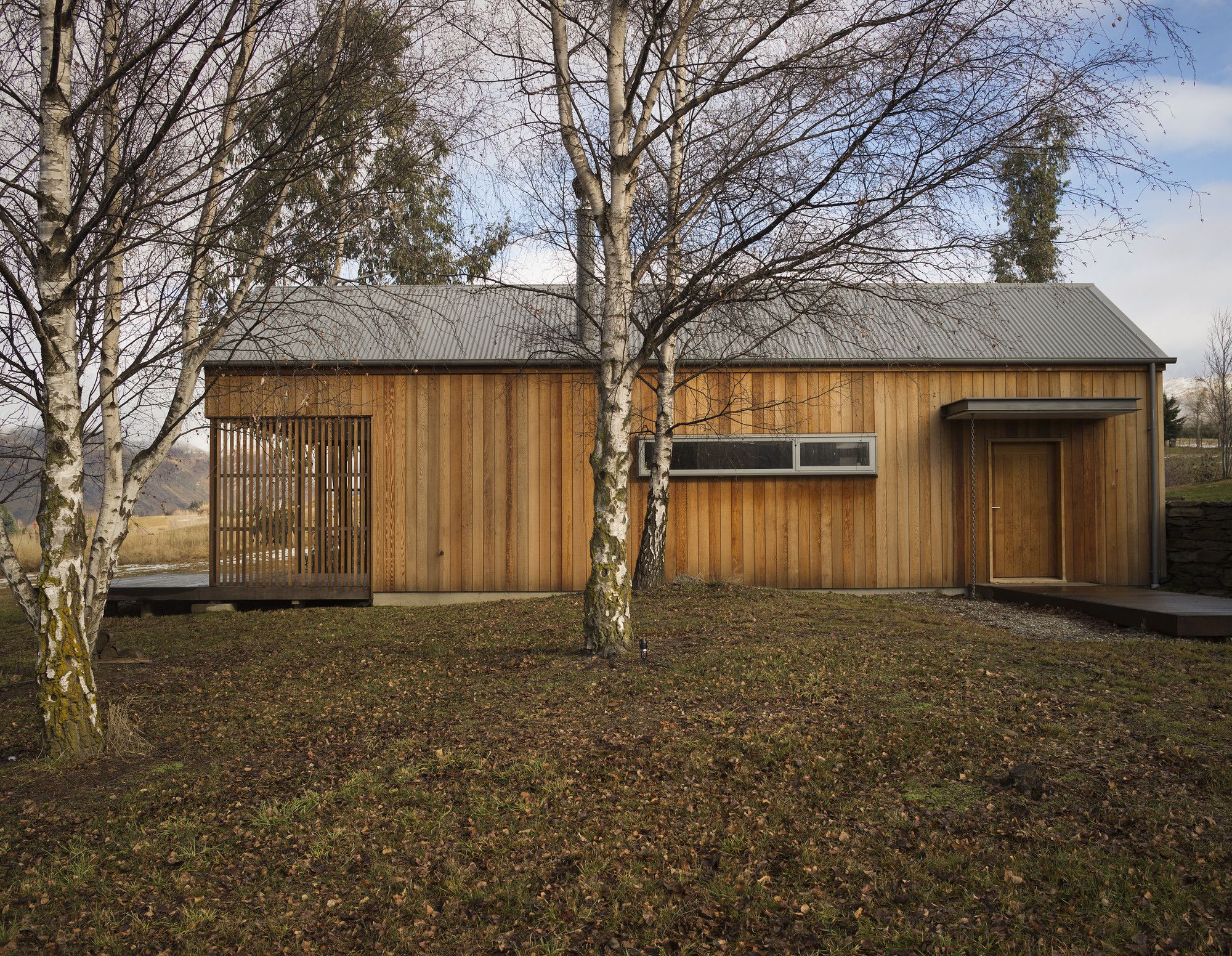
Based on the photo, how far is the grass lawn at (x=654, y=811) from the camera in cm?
301

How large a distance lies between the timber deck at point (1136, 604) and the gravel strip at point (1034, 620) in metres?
0.08

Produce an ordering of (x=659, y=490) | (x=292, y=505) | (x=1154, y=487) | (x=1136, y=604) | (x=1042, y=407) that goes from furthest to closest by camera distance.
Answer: (x=1154, y=487)
(x=292, y=505)
(x=1042, y=407)
(x=659, y=490)
(x=1136, y=604)

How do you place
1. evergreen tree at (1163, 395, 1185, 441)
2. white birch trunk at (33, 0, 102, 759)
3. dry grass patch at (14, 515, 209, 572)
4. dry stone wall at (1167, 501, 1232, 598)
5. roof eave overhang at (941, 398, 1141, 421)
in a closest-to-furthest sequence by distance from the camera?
white birch trunk at (33, 0, 102, 759)
roof eave overhang at (941, 398, 1141, 421)
dry stone wall at (1167, 501, 1232, 598)
dry grass patch at (14, 515, 209, 572)
evergreen tree at (1163, 395, 1185, 441)

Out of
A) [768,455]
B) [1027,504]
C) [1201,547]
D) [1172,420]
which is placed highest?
[1172,420]

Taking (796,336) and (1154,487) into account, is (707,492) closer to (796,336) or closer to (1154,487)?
(796,336)

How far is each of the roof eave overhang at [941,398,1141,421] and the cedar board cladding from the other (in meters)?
0.69

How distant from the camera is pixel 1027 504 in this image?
11281 mm

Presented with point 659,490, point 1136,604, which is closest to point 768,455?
point 659,490

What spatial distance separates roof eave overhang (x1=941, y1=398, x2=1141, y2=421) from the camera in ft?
33.7

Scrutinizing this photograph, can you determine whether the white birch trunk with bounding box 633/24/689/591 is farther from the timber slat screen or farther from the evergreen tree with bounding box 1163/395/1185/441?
the evergreen tree with bounding box 1163/395/1185/441

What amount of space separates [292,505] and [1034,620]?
8.46 metres

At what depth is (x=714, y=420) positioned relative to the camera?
36.1ft

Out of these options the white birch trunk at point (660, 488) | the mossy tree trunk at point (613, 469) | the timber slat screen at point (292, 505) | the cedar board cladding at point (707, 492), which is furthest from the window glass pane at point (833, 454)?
the timber slat screen at point (292, 505)

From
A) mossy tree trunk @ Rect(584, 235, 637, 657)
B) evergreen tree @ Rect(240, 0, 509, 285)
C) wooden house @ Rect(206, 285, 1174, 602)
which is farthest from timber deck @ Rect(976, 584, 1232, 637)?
evergreen tree @ Rect(240, 0, 509, 285)
